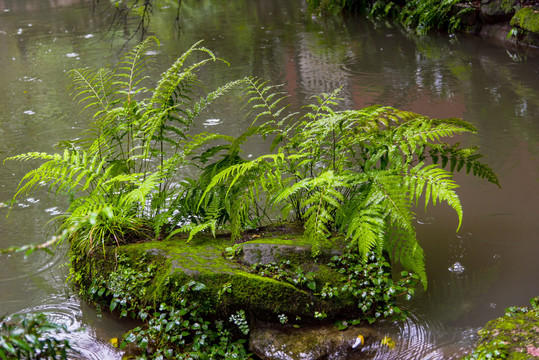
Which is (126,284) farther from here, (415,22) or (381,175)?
(415,22)

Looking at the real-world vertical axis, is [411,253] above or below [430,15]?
below

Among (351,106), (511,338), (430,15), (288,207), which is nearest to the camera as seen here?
(511,338)

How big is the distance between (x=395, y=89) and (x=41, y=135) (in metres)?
4.85

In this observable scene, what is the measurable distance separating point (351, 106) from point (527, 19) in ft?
14.5

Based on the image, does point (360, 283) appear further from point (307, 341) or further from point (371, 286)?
point (307, 341)

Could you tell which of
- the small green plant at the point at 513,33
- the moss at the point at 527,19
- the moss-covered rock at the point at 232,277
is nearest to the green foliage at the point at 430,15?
the small green plant at the point at 513,33

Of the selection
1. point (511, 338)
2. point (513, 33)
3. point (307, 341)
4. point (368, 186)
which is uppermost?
point (513, 33)

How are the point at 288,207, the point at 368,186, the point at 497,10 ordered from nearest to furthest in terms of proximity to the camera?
the point at 368,186 < the point at 288,207 < the point at 497,10

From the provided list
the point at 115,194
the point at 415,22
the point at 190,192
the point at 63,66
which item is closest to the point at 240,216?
the point at 190,192

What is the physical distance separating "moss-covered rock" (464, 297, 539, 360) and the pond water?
0.20 m

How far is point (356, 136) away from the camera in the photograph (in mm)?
4039

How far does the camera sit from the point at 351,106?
24.7 feet

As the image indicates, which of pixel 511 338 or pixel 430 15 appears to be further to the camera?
pixel 430 15

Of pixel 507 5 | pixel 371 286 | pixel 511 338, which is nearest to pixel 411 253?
pixel 371 286
